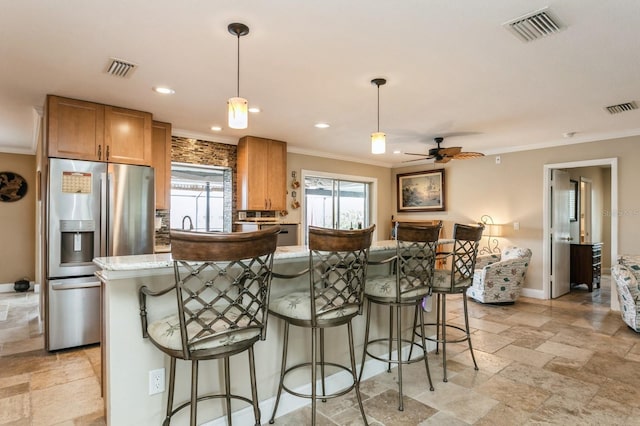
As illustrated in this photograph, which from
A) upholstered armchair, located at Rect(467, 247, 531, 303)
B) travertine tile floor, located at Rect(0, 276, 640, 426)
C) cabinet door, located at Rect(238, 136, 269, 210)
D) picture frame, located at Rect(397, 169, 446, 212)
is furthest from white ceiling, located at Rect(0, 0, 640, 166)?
picture frame, located at Rect(397, 169, 446, 212)

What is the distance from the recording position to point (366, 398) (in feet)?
8.27

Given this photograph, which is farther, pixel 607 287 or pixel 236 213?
pixel 607 287

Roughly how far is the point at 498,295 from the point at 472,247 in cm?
280

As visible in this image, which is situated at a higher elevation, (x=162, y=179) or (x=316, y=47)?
(x=316, y=47)

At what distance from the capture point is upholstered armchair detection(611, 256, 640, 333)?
398 cm

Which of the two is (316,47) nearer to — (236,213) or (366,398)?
(366,398)

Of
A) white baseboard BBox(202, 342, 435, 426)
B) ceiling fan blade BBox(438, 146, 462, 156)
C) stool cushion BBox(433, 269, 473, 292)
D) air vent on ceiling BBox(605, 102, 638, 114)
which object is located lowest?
white baseboard BBox(202, 342, 435, 426)

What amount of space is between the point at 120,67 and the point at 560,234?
256 inches

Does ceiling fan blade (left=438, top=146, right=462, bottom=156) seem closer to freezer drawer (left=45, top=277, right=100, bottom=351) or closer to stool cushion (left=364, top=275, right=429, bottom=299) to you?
stool cushion (left=364, top=275, right=429, bottom=299)

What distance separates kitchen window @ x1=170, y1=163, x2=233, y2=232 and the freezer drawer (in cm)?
153

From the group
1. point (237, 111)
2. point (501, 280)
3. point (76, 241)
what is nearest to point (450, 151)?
point (501, 280)

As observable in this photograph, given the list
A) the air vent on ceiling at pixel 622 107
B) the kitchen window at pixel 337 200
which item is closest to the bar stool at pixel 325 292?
the air vent on ceiling at pixel 622 107

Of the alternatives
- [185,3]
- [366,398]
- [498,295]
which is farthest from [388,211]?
[185,3]

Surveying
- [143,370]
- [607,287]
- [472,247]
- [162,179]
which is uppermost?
[162,179]
